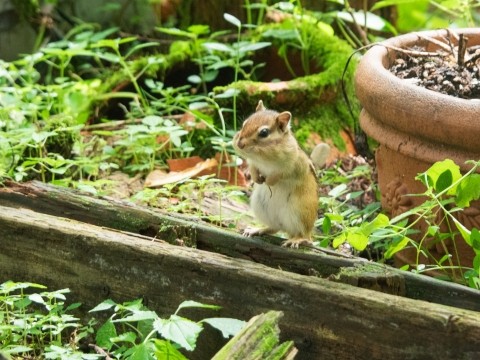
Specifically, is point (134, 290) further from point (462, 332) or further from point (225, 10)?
point (225, 10)

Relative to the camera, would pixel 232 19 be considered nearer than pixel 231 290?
No

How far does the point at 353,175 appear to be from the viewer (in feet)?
17.2

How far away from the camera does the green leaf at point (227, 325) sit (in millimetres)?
2932

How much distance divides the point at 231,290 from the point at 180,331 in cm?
48

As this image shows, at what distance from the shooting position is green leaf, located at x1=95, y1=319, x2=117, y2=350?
3154 mm

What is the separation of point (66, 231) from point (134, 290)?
379 mm

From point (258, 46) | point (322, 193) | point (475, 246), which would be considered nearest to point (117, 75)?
point (258, 46)

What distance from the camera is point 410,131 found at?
4062 mm

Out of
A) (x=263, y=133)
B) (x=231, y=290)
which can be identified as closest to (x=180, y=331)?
(x=231, y=290)

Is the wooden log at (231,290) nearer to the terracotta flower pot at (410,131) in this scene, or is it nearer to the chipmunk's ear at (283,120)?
the chipmunk's ear at (283,120)

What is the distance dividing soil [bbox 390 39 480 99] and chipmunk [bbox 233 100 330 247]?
789mm

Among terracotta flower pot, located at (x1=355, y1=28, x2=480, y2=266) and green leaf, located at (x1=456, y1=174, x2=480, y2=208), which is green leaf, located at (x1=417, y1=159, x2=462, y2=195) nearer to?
green leaf, located at (x1=456, y1=174, x2=480, y2=208)

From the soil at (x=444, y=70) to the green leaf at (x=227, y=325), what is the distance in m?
1.90

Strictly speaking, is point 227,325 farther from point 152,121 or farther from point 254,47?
point 254,47
